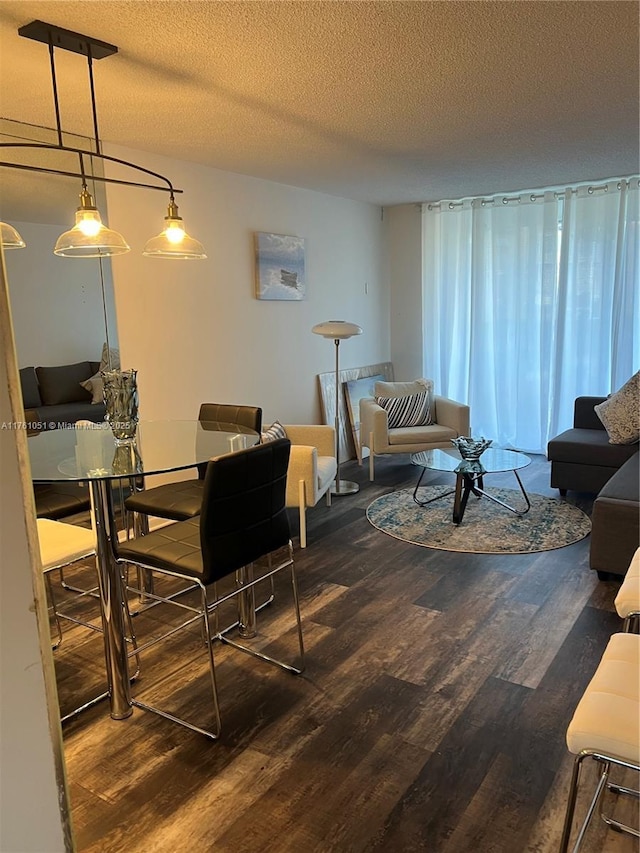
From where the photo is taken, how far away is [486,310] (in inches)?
236

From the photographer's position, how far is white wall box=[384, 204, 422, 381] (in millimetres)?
6300

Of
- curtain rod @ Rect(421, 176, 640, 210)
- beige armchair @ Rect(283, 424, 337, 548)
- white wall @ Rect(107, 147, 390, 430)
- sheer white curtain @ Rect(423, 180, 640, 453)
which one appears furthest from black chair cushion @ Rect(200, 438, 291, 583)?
curtain rod @ Rect(421, 176, 640, 210)

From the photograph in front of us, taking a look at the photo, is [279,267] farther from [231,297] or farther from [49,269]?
[49,269]

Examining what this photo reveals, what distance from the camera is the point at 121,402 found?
2.70m

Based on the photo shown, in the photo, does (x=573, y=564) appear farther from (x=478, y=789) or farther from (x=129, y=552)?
(x=129, y=552)

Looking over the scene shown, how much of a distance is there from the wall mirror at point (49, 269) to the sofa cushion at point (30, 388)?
0.15ft

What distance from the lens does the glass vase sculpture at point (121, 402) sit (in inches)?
104

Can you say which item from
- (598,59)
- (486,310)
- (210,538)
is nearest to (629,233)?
(486,310)

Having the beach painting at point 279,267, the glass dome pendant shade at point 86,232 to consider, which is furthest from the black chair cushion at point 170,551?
the beach painting at point 279,267

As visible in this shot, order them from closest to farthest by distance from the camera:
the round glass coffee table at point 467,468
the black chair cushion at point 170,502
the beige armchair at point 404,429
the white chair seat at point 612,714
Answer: the white chair seat at point 612,714
the black chair cushion at point 170,502
the round glass coffee table at point 467,468
the beige armchair at point 404,429

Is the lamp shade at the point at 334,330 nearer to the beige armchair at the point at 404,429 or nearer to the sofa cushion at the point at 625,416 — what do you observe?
the beige armchair at the point at 404,429

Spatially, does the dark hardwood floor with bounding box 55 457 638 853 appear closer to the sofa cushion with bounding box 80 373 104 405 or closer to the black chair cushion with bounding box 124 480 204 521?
the black chair cushion with bounding box 124 480 204 521

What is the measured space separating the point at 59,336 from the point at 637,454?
3.72m

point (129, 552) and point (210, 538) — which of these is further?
point (129, 552)
